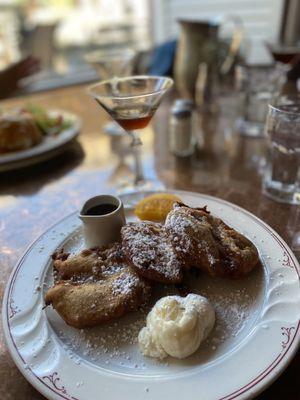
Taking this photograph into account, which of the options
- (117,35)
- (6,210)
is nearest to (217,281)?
(6,210)

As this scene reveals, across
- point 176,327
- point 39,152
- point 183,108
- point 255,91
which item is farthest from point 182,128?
point 176,327

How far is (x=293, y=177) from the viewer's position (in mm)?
1126

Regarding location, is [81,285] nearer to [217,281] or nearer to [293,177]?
[217,281]

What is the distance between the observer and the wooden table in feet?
3.47

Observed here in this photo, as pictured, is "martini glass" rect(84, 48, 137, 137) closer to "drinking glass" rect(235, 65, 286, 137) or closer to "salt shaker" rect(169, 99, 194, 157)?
"salt shaker" rect(169, 99, 194, 157)

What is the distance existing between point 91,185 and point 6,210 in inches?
12.2

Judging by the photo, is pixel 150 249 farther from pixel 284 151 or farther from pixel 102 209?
pixel 284 151

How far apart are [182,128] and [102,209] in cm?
63

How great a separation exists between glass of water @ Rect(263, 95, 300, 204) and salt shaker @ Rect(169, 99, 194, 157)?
0.34 meters

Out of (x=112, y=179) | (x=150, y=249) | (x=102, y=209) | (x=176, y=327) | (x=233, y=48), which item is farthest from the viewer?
(x=233, y=48)

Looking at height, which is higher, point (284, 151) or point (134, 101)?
point (134, 101)

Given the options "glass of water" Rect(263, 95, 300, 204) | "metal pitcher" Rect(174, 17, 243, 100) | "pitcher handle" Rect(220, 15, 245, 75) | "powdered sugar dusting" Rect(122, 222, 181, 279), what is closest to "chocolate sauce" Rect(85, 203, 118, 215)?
"powdered sugar dusting" Rect(122, 222, 181, 279)

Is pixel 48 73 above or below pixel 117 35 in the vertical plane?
below

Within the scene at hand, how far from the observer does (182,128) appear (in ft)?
4.59
